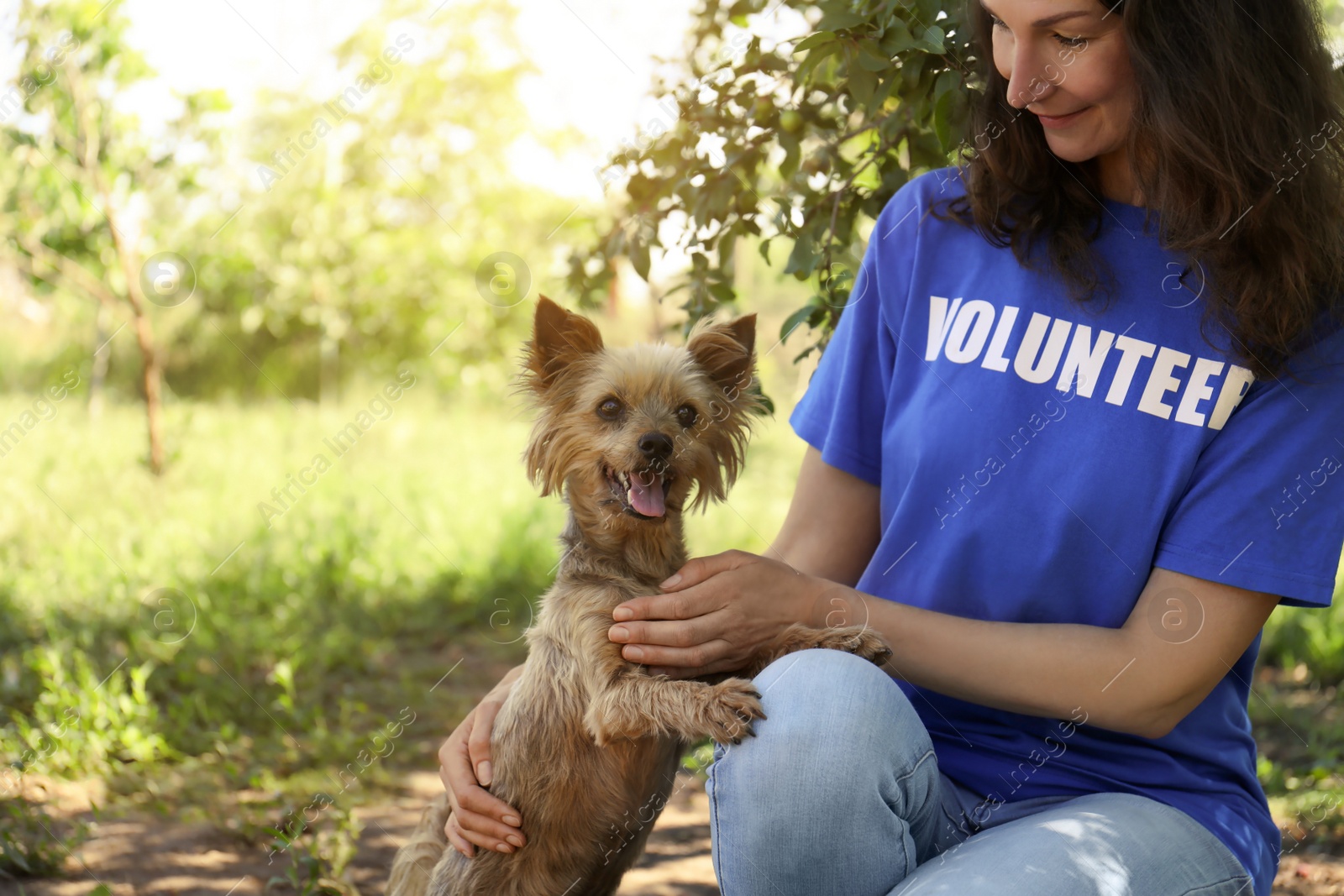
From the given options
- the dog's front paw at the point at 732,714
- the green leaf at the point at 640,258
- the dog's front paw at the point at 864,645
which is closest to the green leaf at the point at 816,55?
the green leaf at the point at 640,258

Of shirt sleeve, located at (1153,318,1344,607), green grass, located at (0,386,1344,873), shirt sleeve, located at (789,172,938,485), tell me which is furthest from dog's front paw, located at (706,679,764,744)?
green grass, located at (0,386,1344,873)

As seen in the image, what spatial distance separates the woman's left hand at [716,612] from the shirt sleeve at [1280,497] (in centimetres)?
72

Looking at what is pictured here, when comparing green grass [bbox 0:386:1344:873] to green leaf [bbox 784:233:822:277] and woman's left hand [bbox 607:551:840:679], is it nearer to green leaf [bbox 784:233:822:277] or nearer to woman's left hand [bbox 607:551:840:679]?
green leaf [bbox 784:233:822:277]

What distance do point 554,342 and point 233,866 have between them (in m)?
2.09

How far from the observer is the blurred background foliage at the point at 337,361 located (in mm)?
3139

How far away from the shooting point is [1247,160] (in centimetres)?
200

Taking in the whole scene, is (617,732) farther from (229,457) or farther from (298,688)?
(229,457)

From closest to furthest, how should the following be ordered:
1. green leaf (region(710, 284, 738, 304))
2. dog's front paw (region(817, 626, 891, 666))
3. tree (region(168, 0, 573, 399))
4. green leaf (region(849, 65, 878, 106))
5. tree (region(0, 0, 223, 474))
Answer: dog's front paw (region(817, 626, 891, 666))
green leaf (region(849, 65, 878, 106))
green leaf (region(710, 284, 738, 304))
tree (region(0, 0, 223, 474))
tree (region(168, 0, 573, 399))

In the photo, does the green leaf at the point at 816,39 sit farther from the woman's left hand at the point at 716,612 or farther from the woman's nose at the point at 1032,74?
the woman's left hand at the point at 716,612

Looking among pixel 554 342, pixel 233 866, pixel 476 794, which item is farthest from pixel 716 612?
pixel 233 866

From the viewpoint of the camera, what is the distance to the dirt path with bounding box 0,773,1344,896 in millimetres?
3135

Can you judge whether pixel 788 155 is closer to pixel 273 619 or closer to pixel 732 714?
pixel 732 714

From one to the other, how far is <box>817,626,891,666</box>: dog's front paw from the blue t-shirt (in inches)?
7.4

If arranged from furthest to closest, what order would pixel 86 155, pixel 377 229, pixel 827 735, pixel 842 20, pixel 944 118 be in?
pixel 377 229 → pixel 86 155 → pixel 944 118 → pixel 842 20 → pixel 827 735
